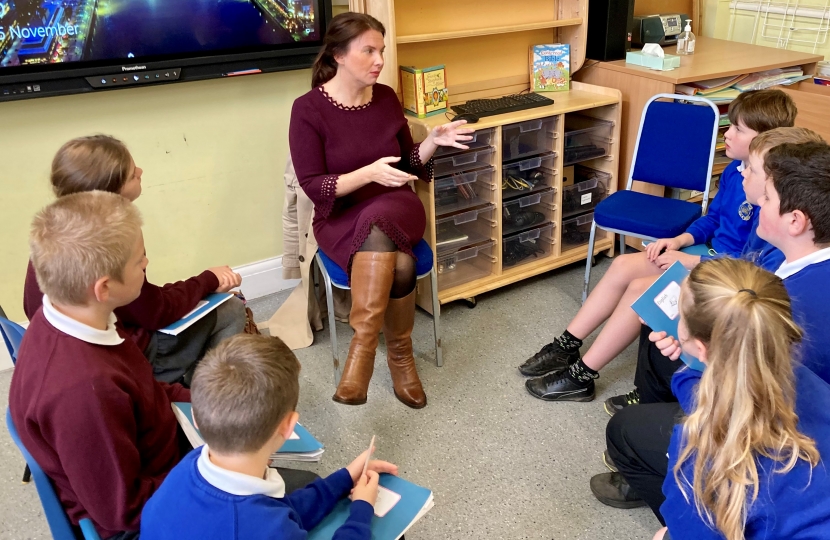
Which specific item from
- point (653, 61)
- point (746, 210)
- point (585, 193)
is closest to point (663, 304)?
point (746, 210)

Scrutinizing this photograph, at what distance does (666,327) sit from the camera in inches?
60.9

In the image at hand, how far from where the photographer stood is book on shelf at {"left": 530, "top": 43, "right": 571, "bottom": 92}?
288 cm

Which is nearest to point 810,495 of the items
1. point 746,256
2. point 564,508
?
point 564,508

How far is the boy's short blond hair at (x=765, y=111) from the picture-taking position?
1953 millimetres

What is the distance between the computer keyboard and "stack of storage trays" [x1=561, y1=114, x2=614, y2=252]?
0.83 ft

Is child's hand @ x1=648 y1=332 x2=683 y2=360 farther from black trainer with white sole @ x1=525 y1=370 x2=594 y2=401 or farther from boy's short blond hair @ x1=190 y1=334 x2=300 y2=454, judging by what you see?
boy's short blond hair @ x1=190 y1=334 x2=300 y2=454

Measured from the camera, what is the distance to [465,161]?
2.54 metres

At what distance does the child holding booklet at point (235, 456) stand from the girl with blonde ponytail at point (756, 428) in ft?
2.17

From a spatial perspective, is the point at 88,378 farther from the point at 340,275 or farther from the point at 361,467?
the point at 340,275

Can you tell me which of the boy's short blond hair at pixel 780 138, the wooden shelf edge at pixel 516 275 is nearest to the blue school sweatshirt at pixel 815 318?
the boy's short blond hair at pixel 780 138

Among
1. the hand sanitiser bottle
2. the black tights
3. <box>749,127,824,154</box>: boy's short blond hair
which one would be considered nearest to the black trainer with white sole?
the black tights

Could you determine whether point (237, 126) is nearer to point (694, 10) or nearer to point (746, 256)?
point (746, 256)

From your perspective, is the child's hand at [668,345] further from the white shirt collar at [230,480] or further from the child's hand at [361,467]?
the white shirt collar at [230,480]

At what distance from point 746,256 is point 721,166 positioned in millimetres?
1220
